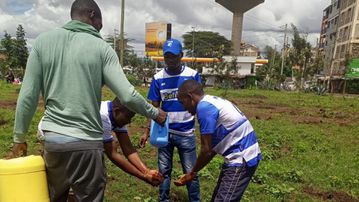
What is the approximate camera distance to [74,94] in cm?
262

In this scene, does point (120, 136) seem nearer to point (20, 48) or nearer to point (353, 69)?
point (20, 48)

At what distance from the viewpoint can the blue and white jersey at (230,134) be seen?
10.7 ft

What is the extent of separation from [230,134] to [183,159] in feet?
4.13

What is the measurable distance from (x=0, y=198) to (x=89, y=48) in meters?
1.23

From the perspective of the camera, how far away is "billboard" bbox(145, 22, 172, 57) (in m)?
72.0

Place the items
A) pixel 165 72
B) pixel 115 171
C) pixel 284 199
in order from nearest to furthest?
pixel 165 72 → pixel 284 199 → pixel 115 171

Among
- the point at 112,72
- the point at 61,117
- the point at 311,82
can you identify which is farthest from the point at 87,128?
the point at 311,82

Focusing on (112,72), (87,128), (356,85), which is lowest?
(356,85)

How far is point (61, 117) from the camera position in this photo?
265 centimetres

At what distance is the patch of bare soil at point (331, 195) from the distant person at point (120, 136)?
317 centimetres

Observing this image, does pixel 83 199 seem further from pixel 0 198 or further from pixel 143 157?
pixel 143 157

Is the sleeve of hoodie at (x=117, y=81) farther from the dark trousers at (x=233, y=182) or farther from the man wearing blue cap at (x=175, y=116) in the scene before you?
the man wearing blue cap at (x=175, y=116)

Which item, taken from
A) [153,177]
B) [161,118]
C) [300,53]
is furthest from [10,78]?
[161,118]

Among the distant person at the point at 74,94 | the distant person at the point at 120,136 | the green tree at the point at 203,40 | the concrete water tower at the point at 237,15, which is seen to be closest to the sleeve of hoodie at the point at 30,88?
the distant person at the point at 74,94
